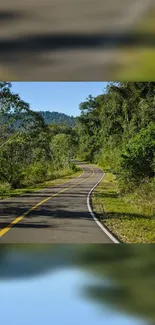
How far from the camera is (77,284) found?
8.02 ft

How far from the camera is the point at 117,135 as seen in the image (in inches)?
197

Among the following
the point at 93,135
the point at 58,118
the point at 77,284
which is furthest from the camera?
the point at 93,135

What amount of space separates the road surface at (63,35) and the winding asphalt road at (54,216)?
2.02m

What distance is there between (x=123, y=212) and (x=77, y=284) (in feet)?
7.51

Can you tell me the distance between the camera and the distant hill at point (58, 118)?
400 cm

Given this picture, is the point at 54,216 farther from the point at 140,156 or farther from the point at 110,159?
the point at 140,156

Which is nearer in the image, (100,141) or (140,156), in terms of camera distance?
(100,141)

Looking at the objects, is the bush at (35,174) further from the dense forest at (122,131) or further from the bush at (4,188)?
the dense forest at (122,131)

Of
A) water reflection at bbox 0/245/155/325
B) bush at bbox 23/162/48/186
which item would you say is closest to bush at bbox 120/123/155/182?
bush at bbox 23/162/48/186

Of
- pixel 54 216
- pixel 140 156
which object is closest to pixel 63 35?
pixel 54 216


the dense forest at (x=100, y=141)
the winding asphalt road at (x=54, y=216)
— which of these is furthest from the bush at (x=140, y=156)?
the winding asphalt road at (x=54, y=216)

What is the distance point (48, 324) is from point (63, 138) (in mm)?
2679

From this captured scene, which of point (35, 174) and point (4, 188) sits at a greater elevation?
point (35, 174)

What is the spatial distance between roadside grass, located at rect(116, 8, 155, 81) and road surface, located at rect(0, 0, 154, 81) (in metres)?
0.03
